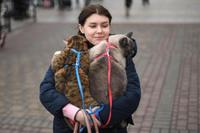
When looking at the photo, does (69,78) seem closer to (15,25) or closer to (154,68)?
(154,68)

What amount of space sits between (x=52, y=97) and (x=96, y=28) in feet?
1.67

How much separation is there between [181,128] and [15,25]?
12125mm

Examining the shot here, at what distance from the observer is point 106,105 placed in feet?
7.86

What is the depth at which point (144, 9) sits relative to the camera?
2152 cm

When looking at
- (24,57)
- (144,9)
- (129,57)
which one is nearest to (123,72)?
(129,57)

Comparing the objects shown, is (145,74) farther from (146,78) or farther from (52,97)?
(52,97)

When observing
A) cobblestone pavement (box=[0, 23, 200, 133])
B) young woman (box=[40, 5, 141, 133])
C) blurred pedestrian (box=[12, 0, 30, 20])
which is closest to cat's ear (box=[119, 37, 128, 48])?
young woman (box=[40, 5, 141, 133])

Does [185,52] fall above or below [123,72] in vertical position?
below

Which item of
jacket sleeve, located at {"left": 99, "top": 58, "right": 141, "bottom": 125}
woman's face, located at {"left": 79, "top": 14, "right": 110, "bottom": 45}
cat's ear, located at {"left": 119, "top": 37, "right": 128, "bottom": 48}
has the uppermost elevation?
woman's face, located at {"left": 79, "top": 14, "right": 110, "bottom": 45}

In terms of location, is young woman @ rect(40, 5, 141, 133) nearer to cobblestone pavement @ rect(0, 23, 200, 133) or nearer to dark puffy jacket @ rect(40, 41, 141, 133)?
dark puffy jacket @ rect(40, 41, 141, 133)

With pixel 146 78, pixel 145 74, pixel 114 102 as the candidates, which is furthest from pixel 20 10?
pixel 114 102

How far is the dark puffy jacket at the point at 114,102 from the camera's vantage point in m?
2.43

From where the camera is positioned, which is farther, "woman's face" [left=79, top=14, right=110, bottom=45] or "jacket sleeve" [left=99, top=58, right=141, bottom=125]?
"woman's face" [left=79, top=14, right=110, bottom=45]

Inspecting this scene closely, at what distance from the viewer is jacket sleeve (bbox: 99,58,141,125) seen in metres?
2.42
